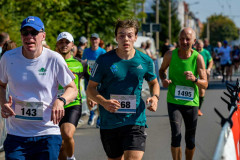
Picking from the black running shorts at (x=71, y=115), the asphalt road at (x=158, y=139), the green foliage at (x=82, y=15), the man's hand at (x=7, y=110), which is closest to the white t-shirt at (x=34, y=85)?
the man's hand at (x=7, y=110)

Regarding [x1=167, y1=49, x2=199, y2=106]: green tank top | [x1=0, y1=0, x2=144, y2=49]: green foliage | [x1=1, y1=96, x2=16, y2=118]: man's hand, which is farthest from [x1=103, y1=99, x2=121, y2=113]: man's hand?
[x1=0, y1=0, x2=144, y2=49]: green foliage

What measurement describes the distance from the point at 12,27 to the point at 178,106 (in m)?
10.1

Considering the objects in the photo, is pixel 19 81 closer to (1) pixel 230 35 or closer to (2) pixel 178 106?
(2) pixel 178 106

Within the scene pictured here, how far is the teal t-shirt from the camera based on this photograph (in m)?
4.90

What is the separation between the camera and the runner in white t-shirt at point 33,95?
4.29m

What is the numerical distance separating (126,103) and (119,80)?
0.23 m

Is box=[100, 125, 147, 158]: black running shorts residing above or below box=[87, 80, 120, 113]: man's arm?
below

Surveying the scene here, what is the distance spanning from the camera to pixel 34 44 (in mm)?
4281

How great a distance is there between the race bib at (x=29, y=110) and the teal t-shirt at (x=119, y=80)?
2.62 feet

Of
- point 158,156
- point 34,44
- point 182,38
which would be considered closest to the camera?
point 34,44

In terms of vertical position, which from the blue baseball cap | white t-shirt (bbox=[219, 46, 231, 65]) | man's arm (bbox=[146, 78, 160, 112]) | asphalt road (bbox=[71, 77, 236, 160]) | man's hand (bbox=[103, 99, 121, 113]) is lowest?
asphalt road (bbox=[71, 77, 236, 160])

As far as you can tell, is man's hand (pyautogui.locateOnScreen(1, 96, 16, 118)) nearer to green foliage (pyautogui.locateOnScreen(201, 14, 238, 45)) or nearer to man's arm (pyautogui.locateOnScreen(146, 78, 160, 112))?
man's arm (pyautogui.locateOnScreen(146, 78, 160, 112))

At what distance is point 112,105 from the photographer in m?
4.77

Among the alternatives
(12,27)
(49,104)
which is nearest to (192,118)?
(49,104)
